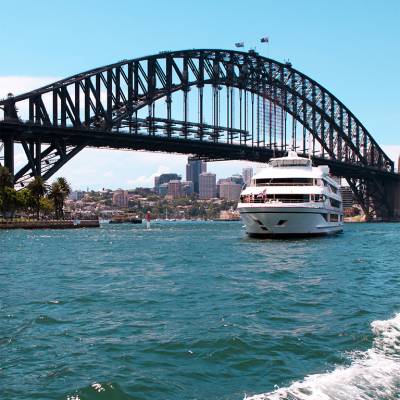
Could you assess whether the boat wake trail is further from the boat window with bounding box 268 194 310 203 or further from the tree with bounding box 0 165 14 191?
the tree with bounding box 0 165 14 191

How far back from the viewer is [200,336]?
15.7 metres

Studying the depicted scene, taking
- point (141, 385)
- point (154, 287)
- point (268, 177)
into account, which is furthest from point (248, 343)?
point (268, 177)

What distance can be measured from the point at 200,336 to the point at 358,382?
4.29 m

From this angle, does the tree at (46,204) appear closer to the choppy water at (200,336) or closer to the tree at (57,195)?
the tree at (57,195)

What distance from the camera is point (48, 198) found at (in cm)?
13425

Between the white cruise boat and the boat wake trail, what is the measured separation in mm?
44288

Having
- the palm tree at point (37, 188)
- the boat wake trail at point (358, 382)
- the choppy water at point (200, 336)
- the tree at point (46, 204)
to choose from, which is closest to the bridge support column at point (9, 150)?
the palm tree at point (37, 188)

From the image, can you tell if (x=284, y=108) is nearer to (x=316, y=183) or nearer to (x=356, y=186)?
(x=356, y=186)

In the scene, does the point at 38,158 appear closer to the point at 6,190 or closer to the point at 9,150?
the point at 9,150

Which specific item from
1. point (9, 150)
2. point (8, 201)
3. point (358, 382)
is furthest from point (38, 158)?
point (358, 382)

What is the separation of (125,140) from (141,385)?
10238cm

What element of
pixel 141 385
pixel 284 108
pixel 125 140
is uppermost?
pixel 284 108

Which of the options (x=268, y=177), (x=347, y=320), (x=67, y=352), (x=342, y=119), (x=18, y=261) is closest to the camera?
(x=67, y=352)

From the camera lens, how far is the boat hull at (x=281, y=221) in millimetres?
59062
